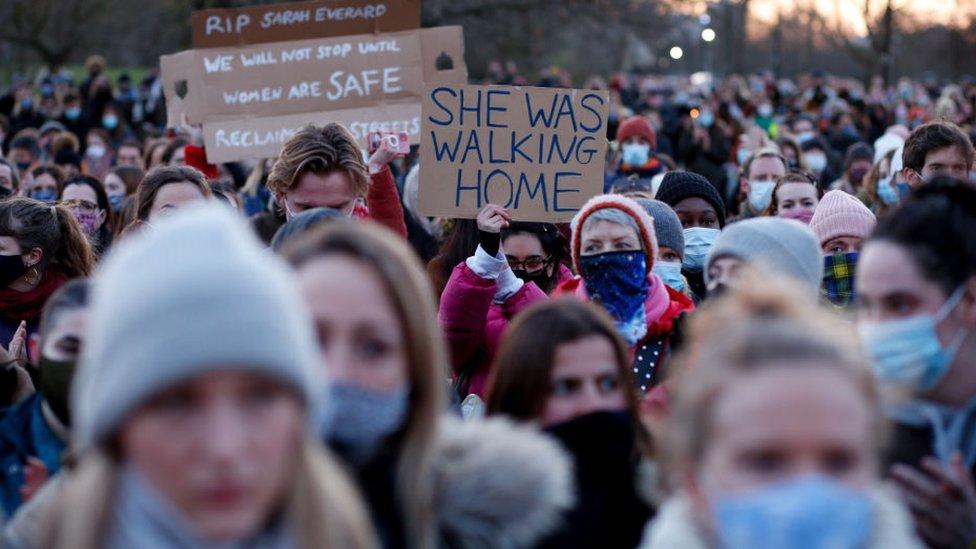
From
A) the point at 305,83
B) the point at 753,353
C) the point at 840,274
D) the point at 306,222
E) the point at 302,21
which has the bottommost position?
the point at 840,274

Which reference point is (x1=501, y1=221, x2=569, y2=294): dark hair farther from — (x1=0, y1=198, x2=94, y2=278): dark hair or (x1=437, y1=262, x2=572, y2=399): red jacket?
(x1=0, y1=198, x2=94, y2=278): dark hair

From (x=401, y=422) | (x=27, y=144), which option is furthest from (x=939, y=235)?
(x=27, y=144)

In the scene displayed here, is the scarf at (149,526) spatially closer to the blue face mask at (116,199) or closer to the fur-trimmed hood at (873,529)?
the fur-trimmed hood at (873,529)

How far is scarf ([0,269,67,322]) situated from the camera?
6.14 metres

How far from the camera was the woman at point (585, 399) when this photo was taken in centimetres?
338

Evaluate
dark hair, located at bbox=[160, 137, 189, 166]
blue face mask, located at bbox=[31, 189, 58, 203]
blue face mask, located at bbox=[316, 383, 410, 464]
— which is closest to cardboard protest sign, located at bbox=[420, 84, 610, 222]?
blue face mask, located at bbox=[316, 383, 410, 464]

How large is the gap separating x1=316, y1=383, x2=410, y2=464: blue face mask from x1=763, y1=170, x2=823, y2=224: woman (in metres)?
5.53

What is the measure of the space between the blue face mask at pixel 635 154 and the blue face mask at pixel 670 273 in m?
6.06

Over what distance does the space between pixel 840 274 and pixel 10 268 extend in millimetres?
3492

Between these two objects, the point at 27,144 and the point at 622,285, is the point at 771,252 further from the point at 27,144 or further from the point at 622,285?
the point at 27,144

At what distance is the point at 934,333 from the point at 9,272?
415 cm

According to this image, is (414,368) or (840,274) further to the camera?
(840,274)

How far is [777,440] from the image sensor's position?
94.6 inches

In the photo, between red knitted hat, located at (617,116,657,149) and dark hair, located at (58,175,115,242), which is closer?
dark hair, located at (58,175,115,242)
